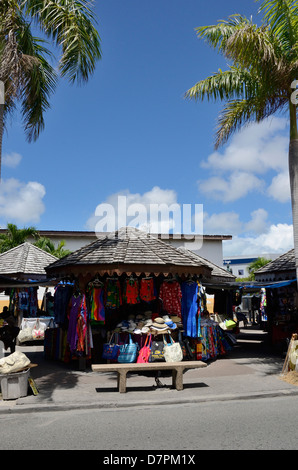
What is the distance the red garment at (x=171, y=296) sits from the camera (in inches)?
508

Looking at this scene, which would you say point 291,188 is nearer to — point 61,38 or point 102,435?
point 61,38

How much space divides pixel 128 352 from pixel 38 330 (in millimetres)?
8466

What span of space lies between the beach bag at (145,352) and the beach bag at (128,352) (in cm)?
17

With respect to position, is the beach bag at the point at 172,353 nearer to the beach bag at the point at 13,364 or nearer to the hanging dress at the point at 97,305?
the hanging dress at the point at 97,305

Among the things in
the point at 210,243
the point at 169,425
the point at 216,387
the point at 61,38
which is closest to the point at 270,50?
the point at 61,38

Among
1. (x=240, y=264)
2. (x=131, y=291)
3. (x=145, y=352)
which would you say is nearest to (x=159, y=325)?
(x=145, y=352)

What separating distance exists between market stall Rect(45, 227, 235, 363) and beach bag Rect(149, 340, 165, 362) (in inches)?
9.5

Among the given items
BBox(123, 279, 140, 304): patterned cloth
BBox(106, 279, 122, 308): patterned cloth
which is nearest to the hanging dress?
BBox(106, 279, 122, 308): patterned cloth

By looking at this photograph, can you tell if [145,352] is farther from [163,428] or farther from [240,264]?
[240,264]

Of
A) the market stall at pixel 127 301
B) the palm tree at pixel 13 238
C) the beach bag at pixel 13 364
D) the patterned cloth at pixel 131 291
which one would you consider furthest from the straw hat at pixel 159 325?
the palm tree at pixel 13 238

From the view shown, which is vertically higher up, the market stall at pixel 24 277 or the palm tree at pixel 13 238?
the palm tree at pixel 13 238

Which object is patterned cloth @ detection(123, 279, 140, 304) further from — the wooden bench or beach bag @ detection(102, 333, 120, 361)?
the wooden bench

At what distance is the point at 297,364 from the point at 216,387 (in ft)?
7.35

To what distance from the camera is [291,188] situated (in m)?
11.9
